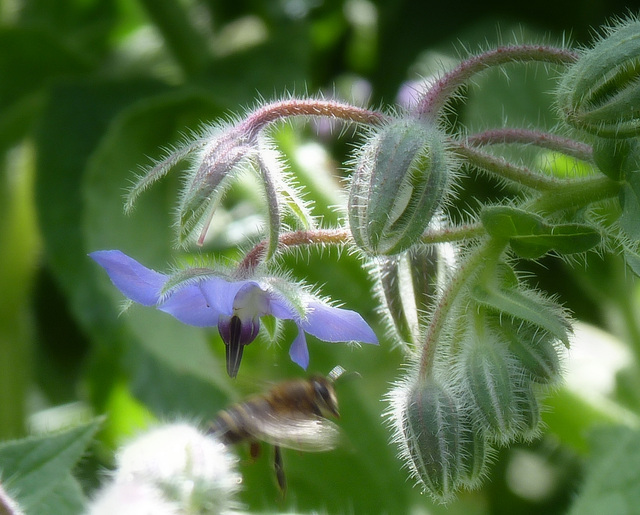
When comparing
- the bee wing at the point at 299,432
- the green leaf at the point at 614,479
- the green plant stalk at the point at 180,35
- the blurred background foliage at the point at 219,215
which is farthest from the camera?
the green plant stalk at the point at 180,35

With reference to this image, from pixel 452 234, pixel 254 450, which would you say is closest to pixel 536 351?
pixel 452 234

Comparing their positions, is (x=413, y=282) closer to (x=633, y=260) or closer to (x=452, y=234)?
(x=452, y=234)

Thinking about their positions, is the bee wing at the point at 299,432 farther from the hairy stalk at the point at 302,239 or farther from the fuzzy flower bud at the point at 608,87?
the fuzzy flower bud at the point at 608,87

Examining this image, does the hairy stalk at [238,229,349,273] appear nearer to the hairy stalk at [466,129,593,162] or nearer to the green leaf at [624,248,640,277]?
the hairy stalk at [466,129,593,162]

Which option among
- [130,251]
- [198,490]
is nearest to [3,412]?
[130,251]

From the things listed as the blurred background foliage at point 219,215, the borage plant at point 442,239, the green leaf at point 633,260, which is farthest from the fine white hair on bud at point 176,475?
the green leaf at point 633,260

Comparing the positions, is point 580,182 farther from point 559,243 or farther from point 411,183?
point 411,183
